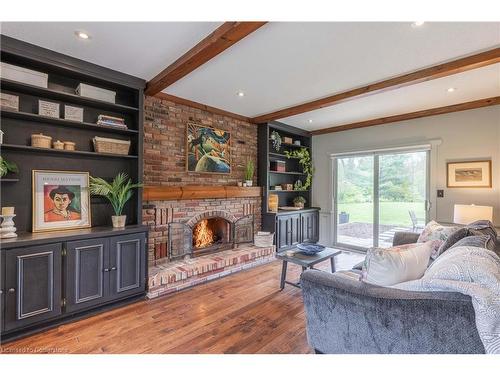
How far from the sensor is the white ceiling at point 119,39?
1.90 meters

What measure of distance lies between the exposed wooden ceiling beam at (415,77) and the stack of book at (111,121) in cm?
241

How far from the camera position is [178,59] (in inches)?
93.5

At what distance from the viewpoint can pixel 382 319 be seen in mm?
1292

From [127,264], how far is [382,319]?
2397 mm

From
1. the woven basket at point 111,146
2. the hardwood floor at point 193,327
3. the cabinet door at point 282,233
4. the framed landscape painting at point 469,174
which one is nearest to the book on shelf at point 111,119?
the woven basket at point 111,146

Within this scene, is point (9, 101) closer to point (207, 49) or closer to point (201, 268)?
point (207, 49)

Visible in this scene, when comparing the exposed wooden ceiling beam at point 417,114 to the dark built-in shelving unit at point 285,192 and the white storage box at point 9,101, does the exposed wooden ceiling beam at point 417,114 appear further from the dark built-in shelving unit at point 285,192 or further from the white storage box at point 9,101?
the white storage box at point 9,101

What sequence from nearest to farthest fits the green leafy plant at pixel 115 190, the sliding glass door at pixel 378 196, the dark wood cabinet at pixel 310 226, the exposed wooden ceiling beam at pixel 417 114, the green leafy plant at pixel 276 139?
the green leafy plant at pixel 115 190 < the exposed wooden ceiling beam at pixel 417 114 < the sliding glass door at pixel 378 196 < the green leafy plant at pixel 276 139 < the dark wood cabinet at pixel 310 226

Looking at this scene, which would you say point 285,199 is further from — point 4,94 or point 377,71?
point 4,94

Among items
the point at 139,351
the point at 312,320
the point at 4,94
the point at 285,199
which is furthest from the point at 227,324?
the point at 285,199

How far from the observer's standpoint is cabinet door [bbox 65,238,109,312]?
224 cm

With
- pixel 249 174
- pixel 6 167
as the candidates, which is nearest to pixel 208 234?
pixel 249 174

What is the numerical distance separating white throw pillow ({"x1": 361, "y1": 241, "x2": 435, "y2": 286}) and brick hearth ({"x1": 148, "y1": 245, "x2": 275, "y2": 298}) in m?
2.24
